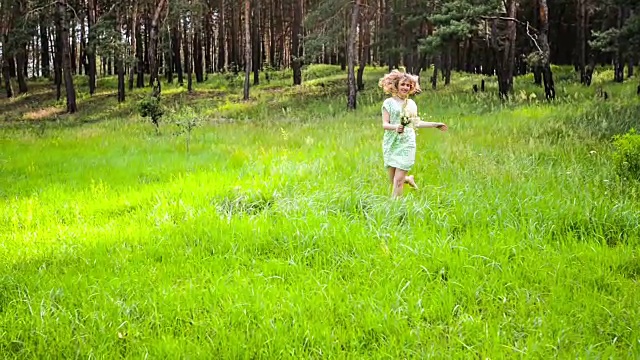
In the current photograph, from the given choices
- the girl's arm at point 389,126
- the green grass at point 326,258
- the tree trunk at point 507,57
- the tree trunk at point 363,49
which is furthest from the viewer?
the tree trunk at point 363,49

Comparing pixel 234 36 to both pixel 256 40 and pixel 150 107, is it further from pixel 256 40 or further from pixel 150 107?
pixel 150 107

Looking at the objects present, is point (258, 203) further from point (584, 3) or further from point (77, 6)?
point (77, 6)

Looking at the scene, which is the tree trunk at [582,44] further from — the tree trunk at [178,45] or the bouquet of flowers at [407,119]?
the tree trunk at [178,45]

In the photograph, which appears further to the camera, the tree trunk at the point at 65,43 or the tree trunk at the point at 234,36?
the tree trunk at the point at 234,36

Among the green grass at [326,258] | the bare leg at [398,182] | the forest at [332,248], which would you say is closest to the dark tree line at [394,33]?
the forest at [332,248]

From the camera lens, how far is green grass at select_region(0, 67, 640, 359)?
3.22 metres

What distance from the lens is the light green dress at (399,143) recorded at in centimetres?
627

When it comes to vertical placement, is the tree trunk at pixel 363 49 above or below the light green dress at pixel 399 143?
above

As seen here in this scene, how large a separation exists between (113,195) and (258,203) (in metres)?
2.39

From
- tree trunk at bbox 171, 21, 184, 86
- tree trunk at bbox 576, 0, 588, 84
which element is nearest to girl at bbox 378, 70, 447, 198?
tree trunk at bbox 576, 0, 588, 84

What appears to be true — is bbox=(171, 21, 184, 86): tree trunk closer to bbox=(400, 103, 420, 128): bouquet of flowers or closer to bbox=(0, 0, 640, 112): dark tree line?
bbox=(0, 0, 640, 112): dark tree line

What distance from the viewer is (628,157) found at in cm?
623

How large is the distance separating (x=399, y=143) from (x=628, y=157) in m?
2.83

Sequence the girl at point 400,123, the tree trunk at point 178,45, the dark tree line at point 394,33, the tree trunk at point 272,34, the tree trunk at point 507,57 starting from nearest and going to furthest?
1. the girl at point 400,123
2. the dark tree line at point 394,33
3. the tree trunk at point 507,57
4. the tree trunk at point 178,45
5. the tree trunk at point 272,34
